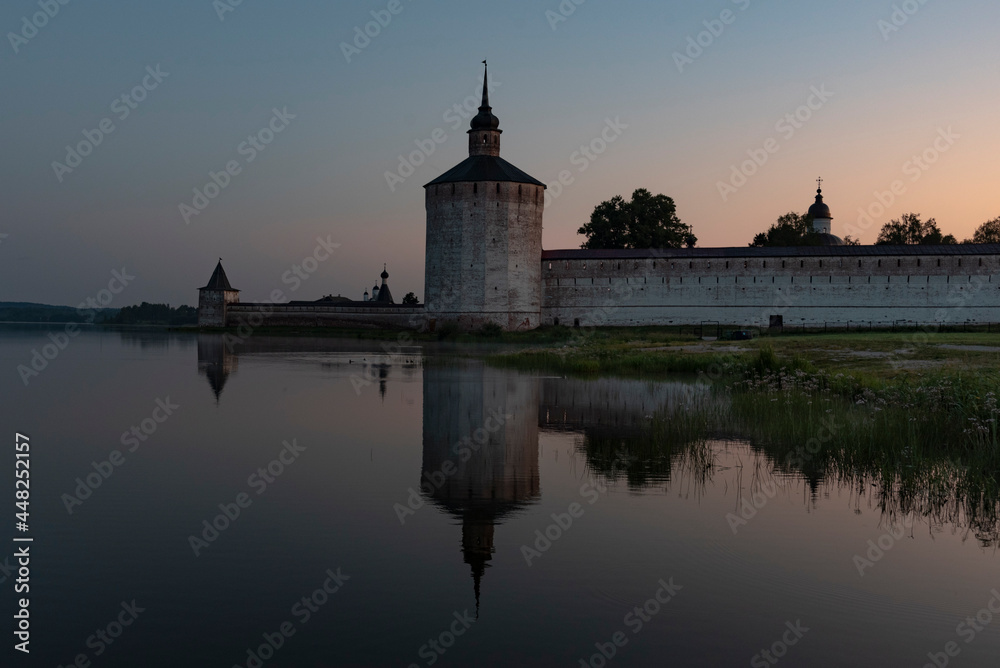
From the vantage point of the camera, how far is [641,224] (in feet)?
188

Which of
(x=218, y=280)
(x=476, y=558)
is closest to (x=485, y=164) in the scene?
(x=218, y=280)

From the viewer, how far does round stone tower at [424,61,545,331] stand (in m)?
46.7

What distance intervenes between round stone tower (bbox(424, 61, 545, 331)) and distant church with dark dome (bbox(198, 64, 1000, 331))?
0.06 meters

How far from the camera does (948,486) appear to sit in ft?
24.3

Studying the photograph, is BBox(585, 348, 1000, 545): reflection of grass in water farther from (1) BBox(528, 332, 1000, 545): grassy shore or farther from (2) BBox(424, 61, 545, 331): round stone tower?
(2) BBox(424, 61, 545, 331): round stone tower

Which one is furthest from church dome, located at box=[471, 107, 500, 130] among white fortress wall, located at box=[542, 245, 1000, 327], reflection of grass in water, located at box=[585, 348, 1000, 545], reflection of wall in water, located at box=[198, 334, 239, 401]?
reflection of grass in water, located at box=[585, 348, 1000, 545]

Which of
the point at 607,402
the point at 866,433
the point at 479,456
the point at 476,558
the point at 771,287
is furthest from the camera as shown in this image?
the point at 771,287

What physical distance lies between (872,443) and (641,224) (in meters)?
49.4

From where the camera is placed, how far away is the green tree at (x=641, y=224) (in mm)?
57062

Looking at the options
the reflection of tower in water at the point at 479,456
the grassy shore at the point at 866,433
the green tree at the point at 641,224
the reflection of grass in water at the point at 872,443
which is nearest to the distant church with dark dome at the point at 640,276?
the green tree at the point at 641,224

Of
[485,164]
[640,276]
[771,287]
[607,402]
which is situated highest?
[485,164]

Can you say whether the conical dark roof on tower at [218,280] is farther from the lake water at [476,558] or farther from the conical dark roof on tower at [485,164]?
the lake water at [476,558]

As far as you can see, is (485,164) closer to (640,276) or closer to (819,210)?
(640,276)

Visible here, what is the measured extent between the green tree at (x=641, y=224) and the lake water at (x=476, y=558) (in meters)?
46.9
